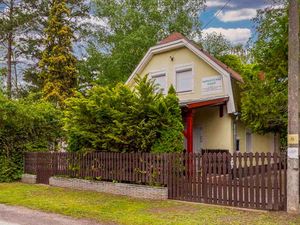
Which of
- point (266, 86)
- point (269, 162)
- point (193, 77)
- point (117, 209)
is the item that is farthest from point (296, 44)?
point (193, 77)

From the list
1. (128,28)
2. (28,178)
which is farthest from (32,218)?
(128,28)

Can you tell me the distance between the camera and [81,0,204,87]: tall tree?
32250 millimetres

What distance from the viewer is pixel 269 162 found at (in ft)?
32.1

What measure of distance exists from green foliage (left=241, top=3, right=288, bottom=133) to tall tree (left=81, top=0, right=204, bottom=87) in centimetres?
1796

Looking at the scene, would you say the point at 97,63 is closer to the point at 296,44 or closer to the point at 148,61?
the point at 148,61

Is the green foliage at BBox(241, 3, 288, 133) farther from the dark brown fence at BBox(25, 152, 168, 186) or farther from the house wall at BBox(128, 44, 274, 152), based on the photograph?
the dark brown fence at BBox(25, 152, 168, 186)

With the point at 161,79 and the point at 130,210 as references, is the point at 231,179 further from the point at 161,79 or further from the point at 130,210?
the point at 161,79

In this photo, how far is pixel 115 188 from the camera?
13.3 meters

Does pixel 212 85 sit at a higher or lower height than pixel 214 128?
higher

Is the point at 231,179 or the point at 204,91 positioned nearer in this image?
the point at 231,179

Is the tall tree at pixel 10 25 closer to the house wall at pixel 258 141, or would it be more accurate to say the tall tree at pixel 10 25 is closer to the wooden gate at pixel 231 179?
the house wall at pixel 258 141

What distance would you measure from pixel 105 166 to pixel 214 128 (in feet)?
23.1

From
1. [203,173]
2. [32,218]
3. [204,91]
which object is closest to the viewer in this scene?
[32,218]

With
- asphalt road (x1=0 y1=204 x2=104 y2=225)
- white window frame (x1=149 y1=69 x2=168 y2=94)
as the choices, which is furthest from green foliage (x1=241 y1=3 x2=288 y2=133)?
asphalt road (x1=0 y1=204 x2=104 y2=225)
